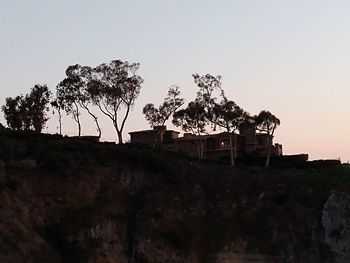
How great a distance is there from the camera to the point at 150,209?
57.5 metres

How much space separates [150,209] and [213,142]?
4986 cm

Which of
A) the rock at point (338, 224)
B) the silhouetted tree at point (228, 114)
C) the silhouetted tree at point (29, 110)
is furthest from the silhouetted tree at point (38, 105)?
the rock at point (338, 224)

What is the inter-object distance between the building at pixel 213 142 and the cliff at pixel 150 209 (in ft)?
113

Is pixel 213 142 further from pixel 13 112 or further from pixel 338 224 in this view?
pixel 338 224

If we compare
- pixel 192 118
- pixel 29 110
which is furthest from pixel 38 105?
pixel 192 118

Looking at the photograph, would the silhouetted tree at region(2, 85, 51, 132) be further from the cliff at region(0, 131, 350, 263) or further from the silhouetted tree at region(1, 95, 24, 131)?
the cliff at region(0, 131, 350, 263)

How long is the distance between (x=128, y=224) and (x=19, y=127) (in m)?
34.5

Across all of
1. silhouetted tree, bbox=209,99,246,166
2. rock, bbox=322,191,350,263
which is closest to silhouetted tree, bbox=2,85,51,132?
silhouetted tree, bbox=209,99,246,166

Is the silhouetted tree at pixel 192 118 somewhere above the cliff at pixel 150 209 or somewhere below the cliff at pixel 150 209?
above

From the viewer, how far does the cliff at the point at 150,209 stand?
175ft

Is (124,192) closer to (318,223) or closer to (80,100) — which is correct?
(318,223)

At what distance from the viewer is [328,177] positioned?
6338 centimetres

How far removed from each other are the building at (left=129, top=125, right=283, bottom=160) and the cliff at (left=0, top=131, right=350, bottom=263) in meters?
34.5

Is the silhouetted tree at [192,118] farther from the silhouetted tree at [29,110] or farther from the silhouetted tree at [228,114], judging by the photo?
the silhouetted tree at [29,110]
